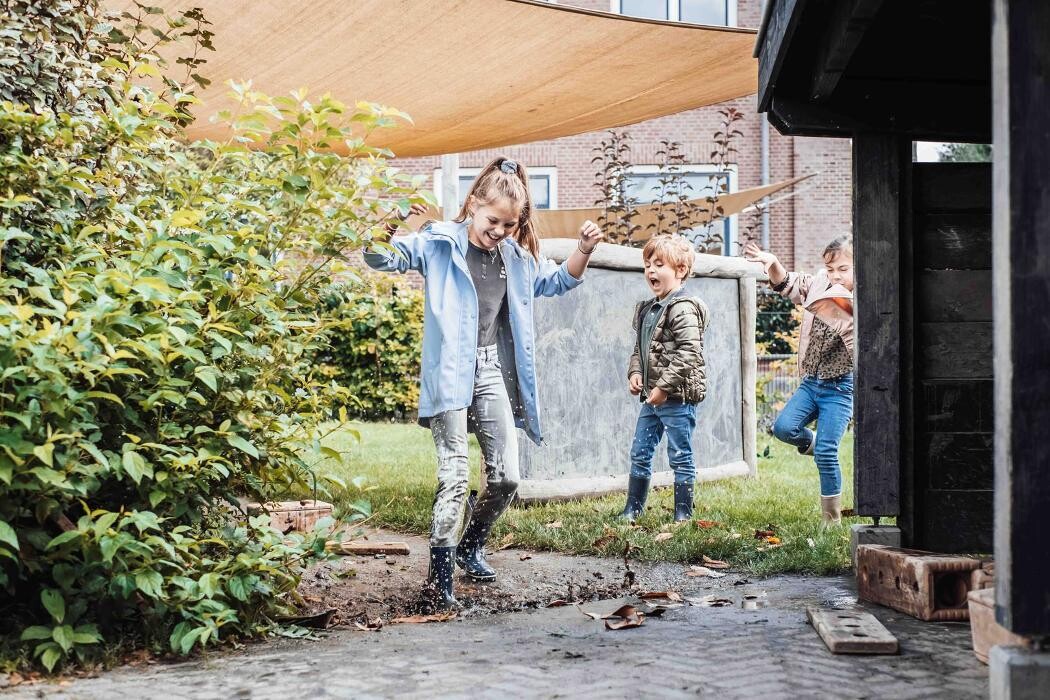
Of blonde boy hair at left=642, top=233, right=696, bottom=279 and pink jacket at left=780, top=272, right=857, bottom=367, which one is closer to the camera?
pink jacket at left=780, top=272, right=857, bottom=367

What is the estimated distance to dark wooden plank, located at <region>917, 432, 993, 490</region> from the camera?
4.21m

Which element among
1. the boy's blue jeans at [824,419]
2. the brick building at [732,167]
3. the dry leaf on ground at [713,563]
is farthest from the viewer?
the brick building at [732,167]

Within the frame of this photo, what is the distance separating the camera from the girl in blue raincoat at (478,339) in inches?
158

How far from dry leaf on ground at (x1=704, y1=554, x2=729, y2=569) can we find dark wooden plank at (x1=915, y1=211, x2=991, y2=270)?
1.51m

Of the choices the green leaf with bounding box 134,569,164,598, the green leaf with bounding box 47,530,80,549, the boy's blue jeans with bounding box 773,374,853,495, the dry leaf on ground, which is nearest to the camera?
the green leaf with bounding box 47,530,80,549

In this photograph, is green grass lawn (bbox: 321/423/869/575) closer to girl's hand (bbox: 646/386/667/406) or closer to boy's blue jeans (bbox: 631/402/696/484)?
boy's blue jeans (bbox: 631/402/696/484)

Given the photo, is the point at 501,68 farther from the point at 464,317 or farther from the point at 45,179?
the point at 45,179

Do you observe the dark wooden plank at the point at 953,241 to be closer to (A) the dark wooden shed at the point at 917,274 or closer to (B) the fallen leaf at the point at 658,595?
(A) the dark wooden shed at the point at 917,274

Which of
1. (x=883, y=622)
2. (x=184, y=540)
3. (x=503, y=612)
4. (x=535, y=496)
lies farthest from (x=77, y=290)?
(x=535, y=496)

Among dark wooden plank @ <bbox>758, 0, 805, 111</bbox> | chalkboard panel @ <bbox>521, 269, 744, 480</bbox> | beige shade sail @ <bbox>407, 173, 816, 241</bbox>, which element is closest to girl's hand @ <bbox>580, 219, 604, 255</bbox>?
dark wooden plank @ <bbox>758, 0, 805, 111</bbox>

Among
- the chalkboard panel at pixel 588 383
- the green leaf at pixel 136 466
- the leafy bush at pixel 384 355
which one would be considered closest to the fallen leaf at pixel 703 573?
the chalkboard panel at pixel 588 383

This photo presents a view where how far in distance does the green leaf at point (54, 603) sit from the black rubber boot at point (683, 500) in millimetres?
3358

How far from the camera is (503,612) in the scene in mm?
3893

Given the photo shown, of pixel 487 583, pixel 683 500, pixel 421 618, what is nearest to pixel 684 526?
pixel 683 500
